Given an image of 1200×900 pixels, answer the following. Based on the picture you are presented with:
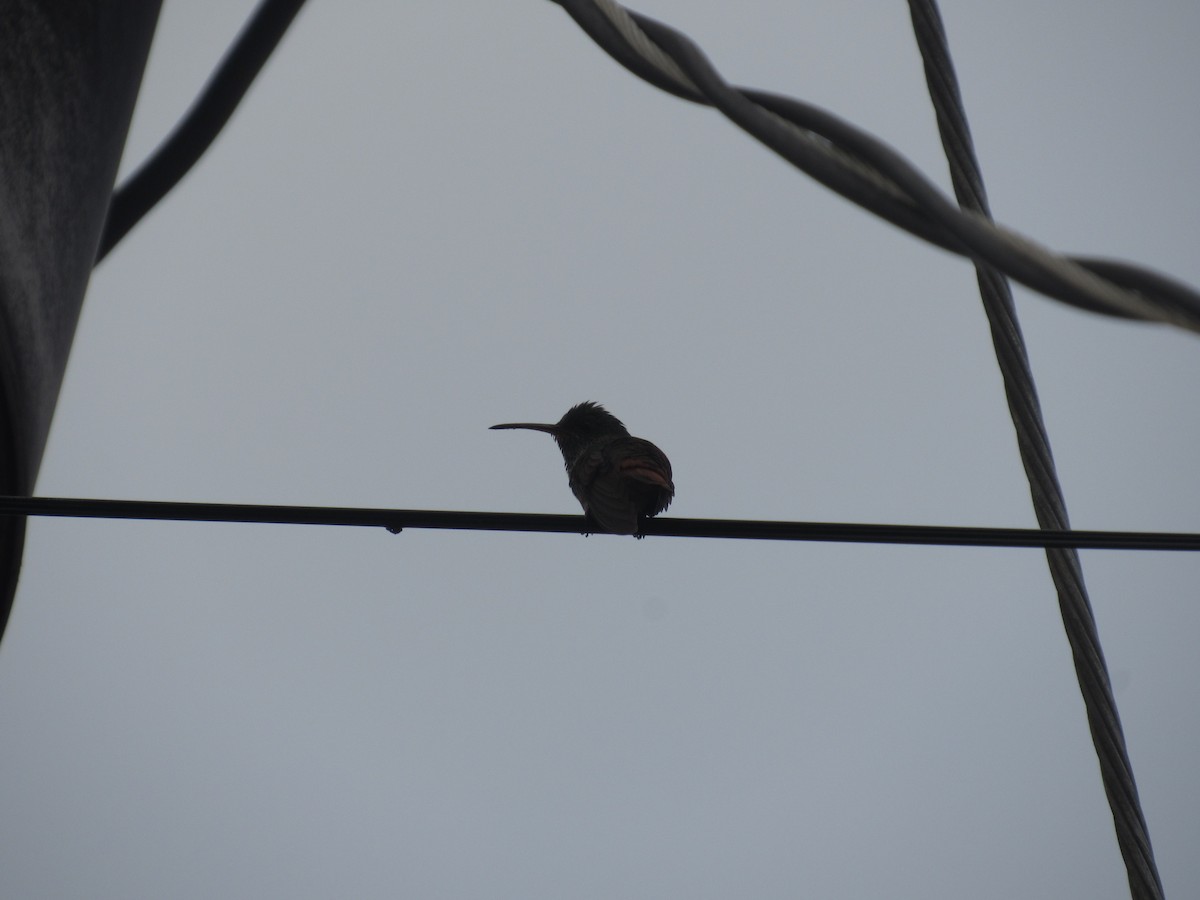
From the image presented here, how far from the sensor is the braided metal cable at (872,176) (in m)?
1.20

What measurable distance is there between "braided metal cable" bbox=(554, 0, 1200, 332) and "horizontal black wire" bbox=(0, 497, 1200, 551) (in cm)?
102

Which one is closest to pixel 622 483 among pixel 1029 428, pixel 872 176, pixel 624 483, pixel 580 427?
pixel 624 483

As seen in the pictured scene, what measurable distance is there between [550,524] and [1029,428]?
1.10 meters

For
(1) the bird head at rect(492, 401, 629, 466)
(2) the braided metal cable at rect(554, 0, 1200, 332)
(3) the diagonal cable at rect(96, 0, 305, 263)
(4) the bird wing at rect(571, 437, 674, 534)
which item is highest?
(1) the bird head at rect(492, 401, 629, 466)

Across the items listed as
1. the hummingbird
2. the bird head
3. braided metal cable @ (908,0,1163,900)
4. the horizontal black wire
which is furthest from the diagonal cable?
the bird head

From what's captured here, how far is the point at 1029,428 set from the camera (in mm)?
2119

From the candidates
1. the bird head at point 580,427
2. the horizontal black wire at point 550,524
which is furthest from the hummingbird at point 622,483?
the horizontal black wire at point 550,524

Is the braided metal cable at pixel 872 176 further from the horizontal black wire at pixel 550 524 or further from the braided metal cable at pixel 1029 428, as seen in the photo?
the horizontal black wire at pixel 550 524

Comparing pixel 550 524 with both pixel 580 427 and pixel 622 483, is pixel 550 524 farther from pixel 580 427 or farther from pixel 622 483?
pixel 580 427

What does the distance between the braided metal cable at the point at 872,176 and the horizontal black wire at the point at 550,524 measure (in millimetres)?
1017

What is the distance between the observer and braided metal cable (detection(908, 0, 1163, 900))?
210 cm

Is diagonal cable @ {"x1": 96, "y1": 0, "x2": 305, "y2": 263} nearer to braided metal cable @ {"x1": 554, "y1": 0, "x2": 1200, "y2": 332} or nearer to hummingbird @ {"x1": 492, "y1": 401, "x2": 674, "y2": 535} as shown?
hummingbird @ {"x1": 492, "y1": 401, "x2": 674, "y2": 535}

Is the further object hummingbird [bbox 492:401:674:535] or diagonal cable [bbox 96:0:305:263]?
hummingbird [bbox 492:401:674:535]

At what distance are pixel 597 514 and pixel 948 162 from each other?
2.45 m
